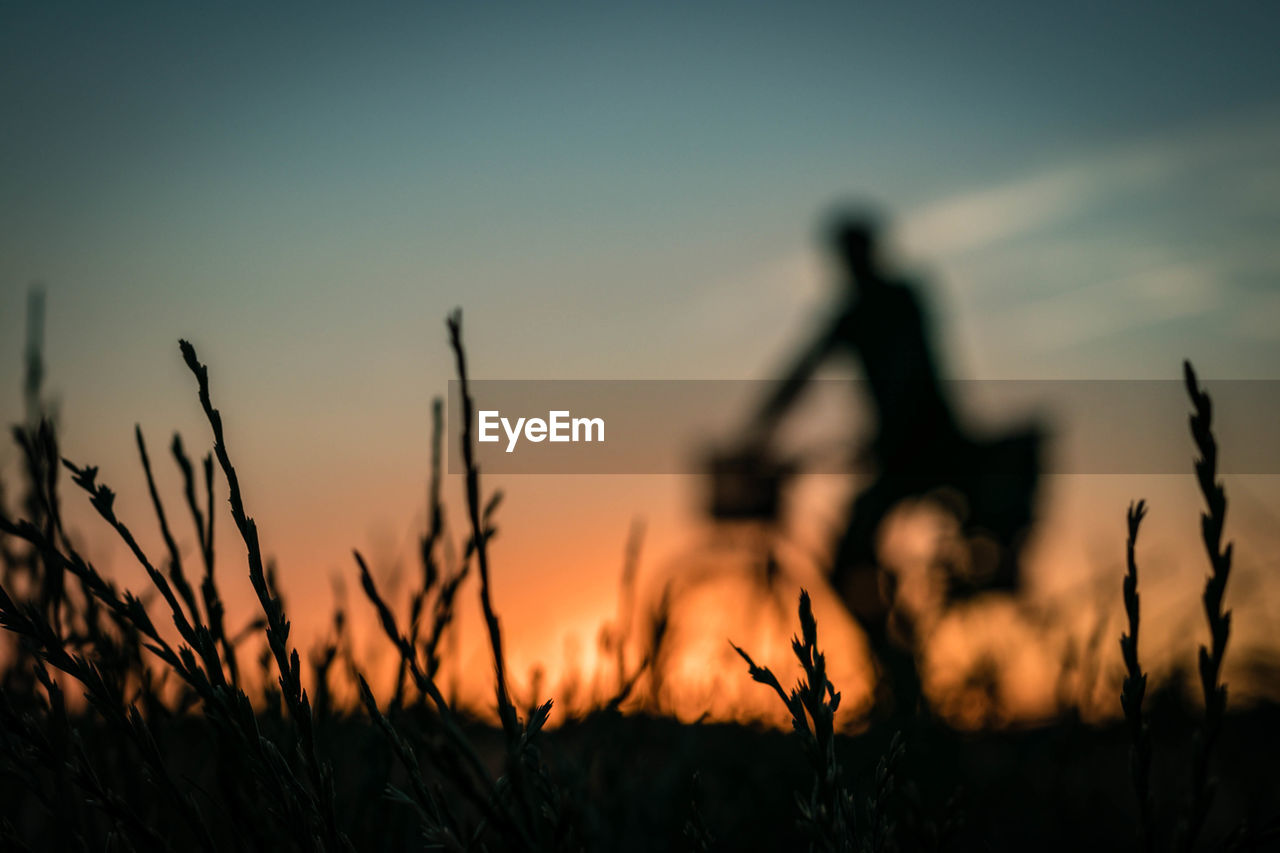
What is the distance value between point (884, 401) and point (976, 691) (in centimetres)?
516

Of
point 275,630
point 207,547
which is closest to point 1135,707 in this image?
point 275,630

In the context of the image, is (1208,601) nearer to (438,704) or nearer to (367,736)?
(438,704)

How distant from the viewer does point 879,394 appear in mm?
7895

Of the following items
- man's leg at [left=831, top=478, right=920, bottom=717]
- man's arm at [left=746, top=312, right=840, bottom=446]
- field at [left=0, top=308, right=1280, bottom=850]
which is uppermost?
man's arm at [left=746, top=312, right=840, bottom=446]

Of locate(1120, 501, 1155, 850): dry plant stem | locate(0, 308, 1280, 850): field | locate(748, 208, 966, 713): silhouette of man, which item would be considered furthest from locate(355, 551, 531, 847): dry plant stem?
locate(748, 208, 966, 713): silhouette of man

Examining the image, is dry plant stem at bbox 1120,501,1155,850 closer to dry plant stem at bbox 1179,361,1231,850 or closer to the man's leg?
dry plant stem at bbox 1179,361,1231,850

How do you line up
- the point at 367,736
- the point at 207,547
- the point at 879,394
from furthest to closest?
the point at 879,394
the point at 367,736
the point at 207,547

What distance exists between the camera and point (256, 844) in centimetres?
68

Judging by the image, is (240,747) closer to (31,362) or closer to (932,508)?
(31,362)

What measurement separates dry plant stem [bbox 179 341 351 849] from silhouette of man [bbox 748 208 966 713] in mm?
6587

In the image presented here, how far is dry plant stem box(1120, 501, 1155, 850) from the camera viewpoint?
2.14 feet

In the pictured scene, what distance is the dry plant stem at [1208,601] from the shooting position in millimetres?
601

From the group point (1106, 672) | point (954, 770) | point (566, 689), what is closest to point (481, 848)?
point (566, 689)

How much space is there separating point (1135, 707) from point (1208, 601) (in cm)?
11
